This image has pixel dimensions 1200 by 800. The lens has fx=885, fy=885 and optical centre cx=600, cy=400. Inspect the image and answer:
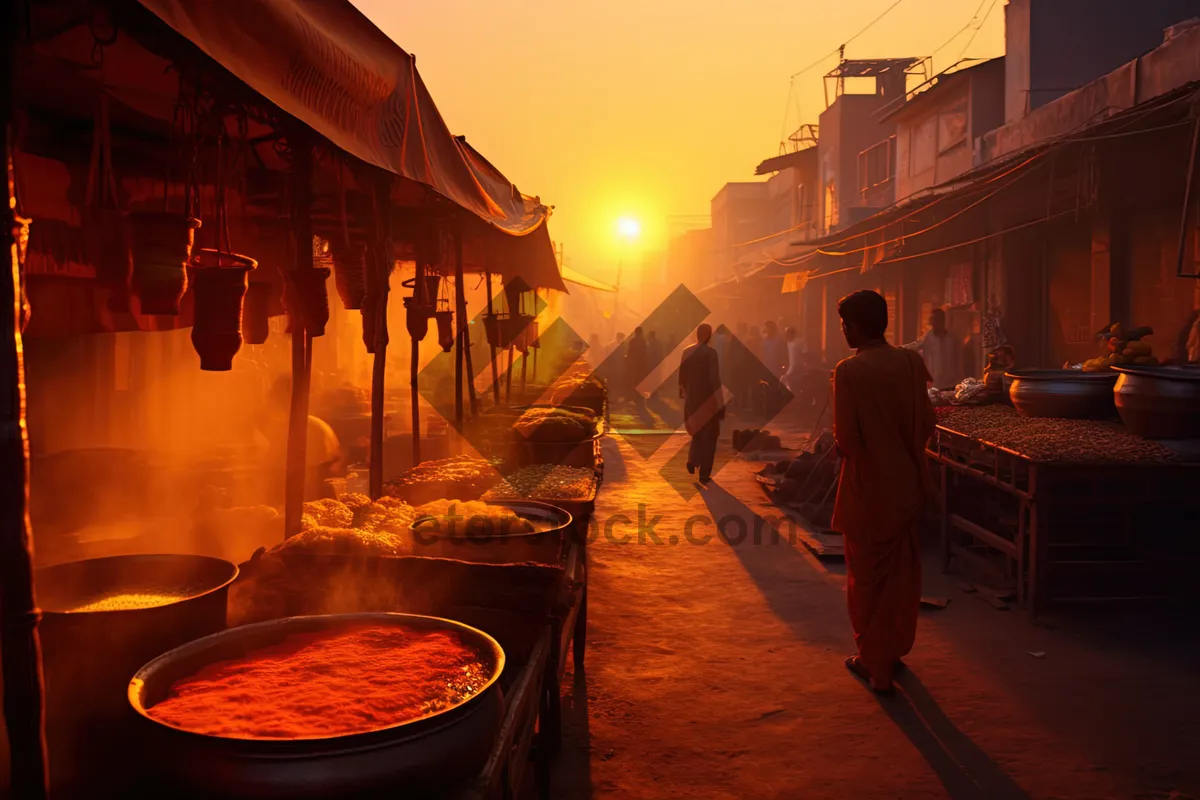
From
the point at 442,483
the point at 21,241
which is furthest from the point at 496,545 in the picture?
the point at 21,241

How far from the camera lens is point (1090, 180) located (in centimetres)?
1021

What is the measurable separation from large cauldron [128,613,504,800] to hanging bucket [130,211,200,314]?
1.06 meters

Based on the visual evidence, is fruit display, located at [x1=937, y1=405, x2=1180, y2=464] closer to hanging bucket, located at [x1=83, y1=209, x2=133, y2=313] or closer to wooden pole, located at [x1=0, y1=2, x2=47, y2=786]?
hanging bucket, located at [x1=83, y1=209, x2=133, y2=313]

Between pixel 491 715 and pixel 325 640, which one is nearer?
pixel 491 715

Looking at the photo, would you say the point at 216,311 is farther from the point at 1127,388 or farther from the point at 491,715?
the point at 1127,388

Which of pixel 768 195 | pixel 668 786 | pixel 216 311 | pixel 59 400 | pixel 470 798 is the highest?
pixel 768 195

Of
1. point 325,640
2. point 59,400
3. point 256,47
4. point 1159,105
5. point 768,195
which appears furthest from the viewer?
point 768,195

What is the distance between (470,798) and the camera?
5.89 feet

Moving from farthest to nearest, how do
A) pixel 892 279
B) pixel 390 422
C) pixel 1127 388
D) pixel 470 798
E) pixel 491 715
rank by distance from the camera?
pixel 892 279 < pixel 390 422 < pixel 1127 388 < pixel 491 715 < pixel 470 798

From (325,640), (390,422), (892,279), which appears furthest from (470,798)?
(892,279)

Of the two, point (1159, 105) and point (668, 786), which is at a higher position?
point (1159, 105)

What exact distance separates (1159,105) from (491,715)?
8.46m

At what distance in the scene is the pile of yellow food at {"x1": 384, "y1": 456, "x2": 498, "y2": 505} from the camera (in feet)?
15.4

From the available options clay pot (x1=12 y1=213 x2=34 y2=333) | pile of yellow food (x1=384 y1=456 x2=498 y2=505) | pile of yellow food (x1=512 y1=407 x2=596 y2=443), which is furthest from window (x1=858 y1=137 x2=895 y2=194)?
clay pot (x1=12 y1=213 x2=34 y2=333)
